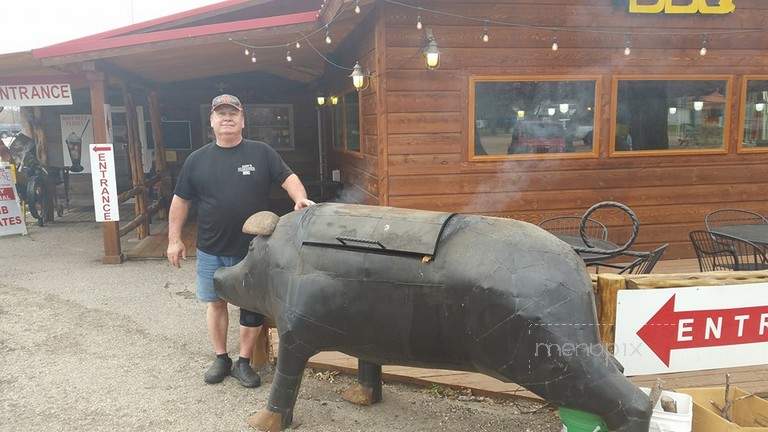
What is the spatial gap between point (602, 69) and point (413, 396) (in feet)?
12.1

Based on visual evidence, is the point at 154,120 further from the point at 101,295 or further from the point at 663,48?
the point at 663,48

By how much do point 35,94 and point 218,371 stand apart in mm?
5728

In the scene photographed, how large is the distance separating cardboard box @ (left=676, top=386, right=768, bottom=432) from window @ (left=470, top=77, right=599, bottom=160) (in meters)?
3.01

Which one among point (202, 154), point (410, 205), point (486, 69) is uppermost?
point (486, 69)

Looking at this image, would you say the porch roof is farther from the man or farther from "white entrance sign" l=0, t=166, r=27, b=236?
the man

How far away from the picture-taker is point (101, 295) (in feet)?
17.7

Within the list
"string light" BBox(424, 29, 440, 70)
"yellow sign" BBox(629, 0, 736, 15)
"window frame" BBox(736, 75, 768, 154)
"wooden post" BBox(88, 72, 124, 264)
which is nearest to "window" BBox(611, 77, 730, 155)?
"window frame" BBox(736, 75, 768, 154)

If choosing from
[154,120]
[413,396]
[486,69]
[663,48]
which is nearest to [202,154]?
[413,396]

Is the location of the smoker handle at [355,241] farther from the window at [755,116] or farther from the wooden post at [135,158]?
the wooden post at [135,158]

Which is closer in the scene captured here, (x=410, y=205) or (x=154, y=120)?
(x=410, y=205)

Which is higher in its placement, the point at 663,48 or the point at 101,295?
the point at 663,48

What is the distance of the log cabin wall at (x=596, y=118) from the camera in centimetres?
504

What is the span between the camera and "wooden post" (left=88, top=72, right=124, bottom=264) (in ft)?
21.0

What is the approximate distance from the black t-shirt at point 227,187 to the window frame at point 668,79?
138 inches
